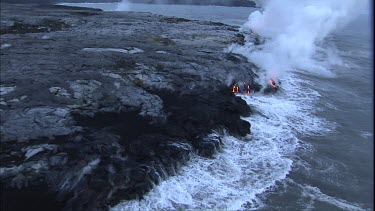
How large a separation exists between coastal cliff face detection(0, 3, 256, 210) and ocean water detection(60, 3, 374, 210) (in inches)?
41.5

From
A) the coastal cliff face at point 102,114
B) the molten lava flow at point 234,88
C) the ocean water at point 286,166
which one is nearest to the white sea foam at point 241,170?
the ocean water at point 286,166

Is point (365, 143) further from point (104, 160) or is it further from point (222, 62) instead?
point (104, 160)

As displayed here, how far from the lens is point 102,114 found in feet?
70.8

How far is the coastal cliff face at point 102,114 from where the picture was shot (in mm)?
15680

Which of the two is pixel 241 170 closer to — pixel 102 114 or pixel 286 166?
pixel 286 166

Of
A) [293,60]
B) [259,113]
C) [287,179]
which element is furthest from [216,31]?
[287,179]

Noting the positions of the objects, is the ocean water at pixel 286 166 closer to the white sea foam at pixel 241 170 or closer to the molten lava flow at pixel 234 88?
the white sea foam at pixel 241 170

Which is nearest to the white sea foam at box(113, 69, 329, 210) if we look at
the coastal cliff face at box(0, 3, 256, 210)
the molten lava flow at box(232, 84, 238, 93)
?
the coastal cliff face at box(0, 3, 256, 210)

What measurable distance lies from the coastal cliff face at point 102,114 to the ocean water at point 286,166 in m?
1.05

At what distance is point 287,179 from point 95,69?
16.0 meters

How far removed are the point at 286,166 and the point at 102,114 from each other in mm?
10616

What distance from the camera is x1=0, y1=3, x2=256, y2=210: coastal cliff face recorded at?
51.4 feet

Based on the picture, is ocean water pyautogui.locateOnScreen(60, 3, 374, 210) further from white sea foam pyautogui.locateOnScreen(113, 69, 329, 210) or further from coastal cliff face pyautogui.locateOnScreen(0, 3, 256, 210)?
coastal cliff face pyautogui.locateOnScreen(0, 3, 256, 210)

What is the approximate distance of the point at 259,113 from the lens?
92.5 feet
